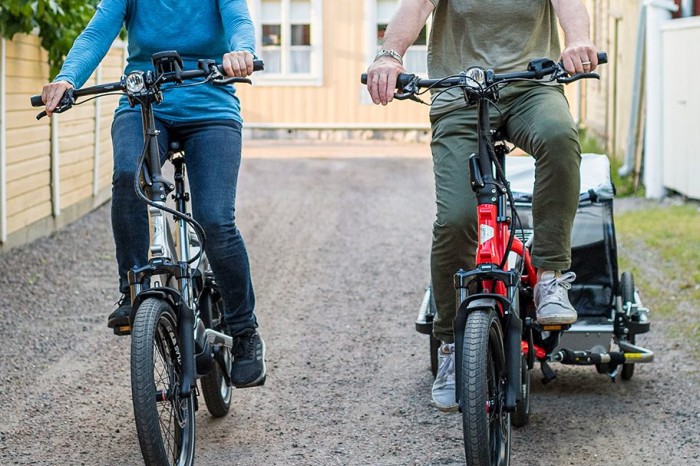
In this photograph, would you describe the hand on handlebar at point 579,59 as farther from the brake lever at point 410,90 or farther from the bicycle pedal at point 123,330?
the bicycle pedal at point 123,330

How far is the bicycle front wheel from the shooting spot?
395 centimetres

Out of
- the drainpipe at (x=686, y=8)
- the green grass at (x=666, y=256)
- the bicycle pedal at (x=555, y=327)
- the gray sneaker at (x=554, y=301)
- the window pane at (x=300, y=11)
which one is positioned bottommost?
the green grass at (x=666, y=256)

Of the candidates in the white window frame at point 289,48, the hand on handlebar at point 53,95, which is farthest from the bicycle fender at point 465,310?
the white window frame at point 289,48

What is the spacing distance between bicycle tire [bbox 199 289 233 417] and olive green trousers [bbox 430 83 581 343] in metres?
0.93

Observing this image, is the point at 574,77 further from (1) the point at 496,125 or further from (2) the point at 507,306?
(2) the point at 507,306

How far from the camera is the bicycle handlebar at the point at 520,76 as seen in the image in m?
4.05

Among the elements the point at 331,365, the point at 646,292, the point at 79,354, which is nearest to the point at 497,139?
the point at 331,365

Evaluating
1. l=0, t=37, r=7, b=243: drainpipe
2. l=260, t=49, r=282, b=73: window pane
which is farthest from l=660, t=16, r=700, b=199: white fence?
l=260, t=49, r=282, b=73: window pane

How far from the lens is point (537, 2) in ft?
15.1

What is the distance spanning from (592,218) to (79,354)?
2858 mm

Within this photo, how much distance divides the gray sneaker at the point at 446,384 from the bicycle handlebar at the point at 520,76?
97cm

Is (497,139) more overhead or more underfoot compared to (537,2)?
more underfoot

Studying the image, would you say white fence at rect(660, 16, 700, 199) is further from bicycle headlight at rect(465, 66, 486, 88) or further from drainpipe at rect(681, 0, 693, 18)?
bicycle headlight at rect(465, 66, 486, 88)

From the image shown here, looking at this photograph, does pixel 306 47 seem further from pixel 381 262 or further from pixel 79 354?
pixel 79 354
